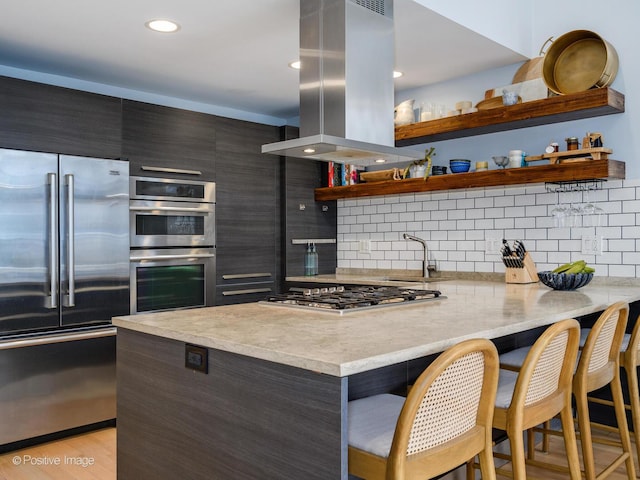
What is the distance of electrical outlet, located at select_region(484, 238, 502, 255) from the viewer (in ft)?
13.4

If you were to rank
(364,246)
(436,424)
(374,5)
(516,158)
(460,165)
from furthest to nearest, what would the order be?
(364,246) < (460,165) < (516,158) < (374,5) < (436,424)

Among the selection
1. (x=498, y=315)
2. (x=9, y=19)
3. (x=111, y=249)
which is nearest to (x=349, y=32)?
(x=498, y=315)

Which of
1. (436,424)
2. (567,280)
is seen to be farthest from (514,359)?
(436,424)

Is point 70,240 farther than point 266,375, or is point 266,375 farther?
point 70,240

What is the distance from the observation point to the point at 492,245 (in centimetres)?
411

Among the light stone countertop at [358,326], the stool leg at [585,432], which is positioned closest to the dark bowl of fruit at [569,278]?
the light stone countertop at [358,326]

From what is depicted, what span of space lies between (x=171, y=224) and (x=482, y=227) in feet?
7.42

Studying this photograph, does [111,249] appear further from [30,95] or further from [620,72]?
[620,72]

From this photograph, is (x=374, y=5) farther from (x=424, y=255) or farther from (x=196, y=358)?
(x=424, y=255)

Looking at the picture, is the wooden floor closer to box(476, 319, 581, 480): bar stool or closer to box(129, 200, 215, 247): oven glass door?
box(476, 319, 581, 480): bar stool

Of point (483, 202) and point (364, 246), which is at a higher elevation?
point (483, 202)

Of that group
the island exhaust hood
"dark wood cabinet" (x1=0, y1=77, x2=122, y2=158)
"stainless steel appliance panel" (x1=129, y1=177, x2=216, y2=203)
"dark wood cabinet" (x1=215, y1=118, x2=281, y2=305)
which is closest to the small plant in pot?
"dark wood cabinet" (x1=215, y1=118, x2=281, y2=305)

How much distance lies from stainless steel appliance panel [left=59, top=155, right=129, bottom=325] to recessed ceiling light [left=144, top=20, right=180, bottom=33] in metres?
0.99

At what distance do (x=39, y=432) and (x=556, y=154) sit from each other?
355 cm
